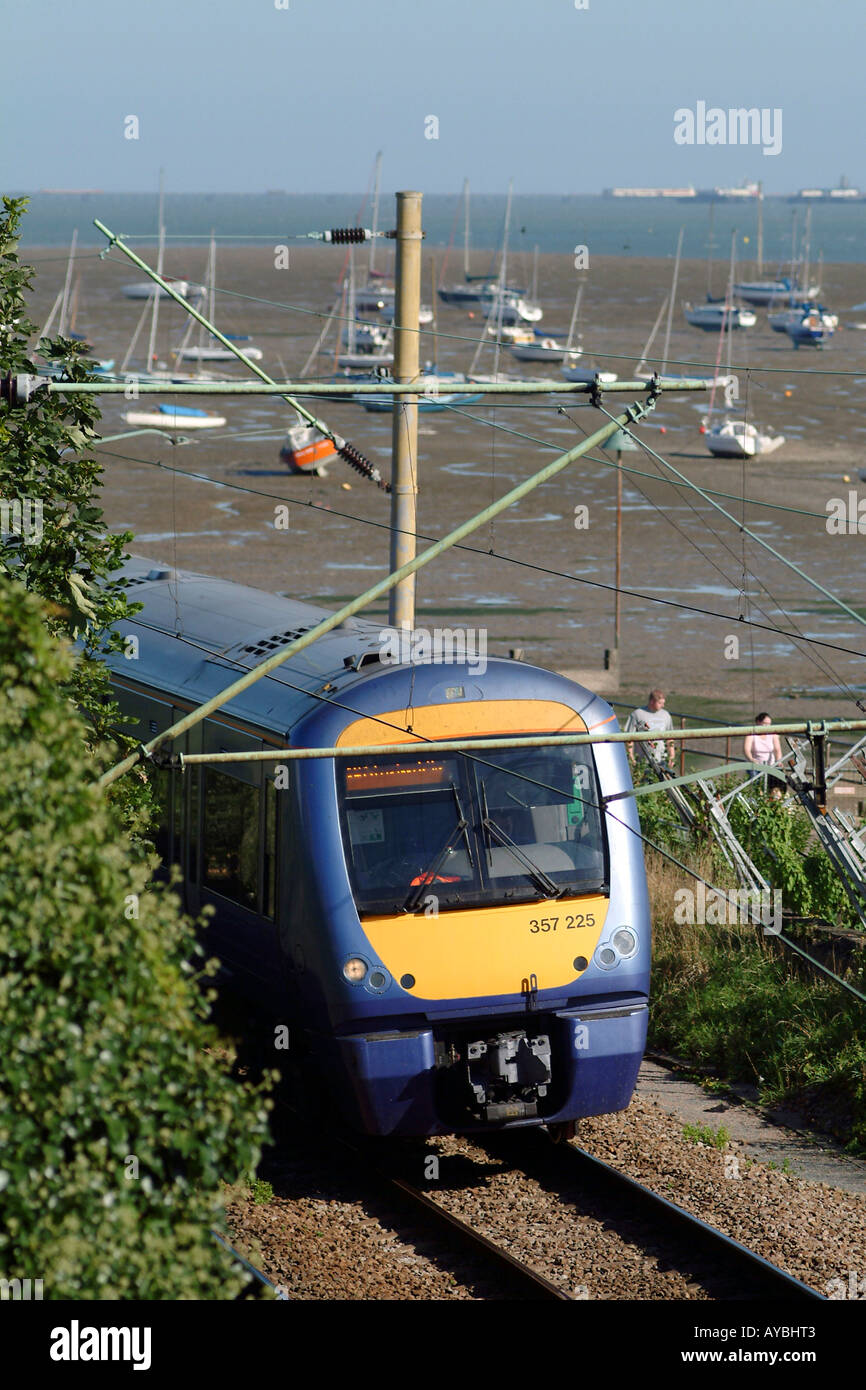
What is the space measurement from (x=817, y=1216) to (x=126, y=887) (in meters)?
6.55

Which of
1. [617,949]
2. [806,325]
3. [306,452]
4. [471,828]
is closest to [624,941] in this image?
[617,949]

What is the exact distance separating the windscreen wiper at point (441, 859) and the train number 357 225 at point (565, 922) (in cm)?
52

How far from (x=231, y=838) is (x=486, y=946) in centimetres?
216

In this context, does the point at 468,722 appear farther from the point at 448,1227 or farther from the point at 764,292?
the point at 764,292

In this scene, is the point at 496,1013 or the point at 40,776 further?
the point at 496,1013

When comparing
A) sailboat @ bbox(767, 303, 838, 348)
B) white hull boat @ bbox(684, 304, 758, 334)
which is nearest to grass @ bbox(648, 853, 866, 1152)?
sailboat @ bbox(767, 303, 838, 348)

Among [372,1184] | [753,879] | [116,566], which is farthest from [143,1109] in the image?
[753,879]

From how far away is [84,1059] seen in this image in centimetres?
545

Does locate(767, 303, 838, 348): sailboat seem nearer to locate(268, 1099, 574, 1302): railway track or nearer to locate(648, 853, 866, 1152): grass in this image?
locate(648, 853, 866, 1152): grass

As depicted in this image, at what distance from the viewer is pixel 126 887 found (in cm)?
589

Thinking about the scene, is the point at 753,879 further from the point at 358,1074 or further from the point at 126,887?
the point at 126,887

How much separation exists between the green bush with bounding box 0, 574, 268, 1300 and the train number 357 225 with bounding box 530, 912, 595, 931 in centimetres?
Answer: 553

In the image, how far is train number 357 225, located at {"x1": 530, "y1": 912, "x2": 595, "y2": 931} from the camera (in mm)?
11234
